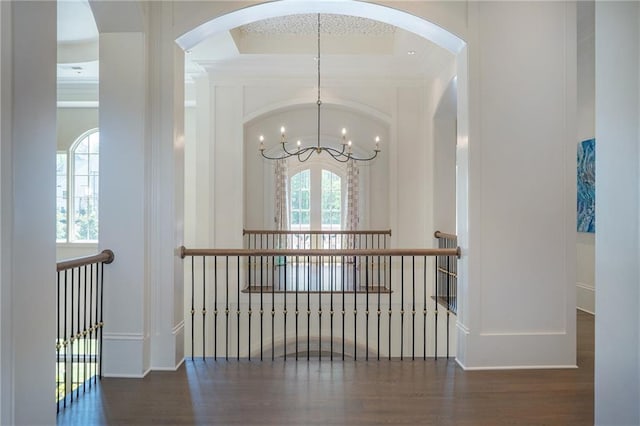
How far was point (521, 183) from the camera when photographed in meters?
3.83

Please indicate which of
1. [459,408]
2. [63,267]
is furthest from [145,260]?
[459,408]

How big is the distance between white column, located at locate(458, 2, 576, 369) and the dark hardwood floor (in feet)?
1.25

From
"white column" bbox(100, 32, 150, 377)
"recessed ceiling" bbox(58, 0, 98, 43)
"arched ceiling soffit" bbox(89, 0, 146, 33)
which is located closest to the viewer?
"arched ceiling soffit" bbox(89, 0, 146, 33)

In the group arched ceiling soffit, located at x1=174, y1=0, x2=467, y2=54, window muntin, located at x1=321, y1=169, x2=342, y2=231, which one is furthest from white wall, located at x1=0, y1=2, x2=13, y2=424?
window muntin, located at x1=321, y1=169, x2=342, y2=231

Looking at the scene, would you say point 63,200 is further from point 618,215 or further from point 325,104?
point 618,215

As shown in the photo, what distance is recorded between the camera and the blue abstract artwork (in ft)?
19.7

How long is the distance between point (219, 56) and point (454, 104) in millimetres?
3540

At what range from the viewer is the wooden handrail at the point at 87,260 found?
116 inches

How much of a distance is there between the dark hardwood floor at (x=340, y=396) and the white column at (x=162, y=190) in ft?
1.07

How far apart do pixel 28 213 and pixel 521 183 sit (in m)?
3.55

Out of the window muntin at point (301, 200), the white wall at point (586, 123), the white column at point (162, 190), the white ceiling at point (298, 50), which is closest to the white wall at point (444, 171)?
the white ceiling at point (298, 50)

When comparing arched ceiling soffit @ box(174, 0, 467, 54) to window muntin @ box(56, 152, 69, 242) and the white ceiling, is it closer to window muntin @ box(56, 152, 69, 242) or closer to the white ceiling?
the white ceiling

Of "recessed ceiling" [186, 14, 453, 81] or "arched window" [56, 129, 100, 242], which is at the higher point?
"recessed ceiling" [186, 14, 453, 81]

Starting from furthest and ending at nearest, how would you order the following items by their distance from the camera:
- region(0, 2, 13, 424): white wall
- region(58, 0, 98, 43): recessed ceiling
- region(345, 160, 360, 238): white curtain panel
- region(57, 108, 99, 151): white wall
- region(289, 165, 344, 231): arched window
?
region(289, 165, 344, 231): arched window, region(57, 108, 99, 151): white wall, region(345, 160, 360, 238): white curtain panel, region(58, 0, 98, 43): recessed ceiling, region(0, 2, 13, 424): white wall
